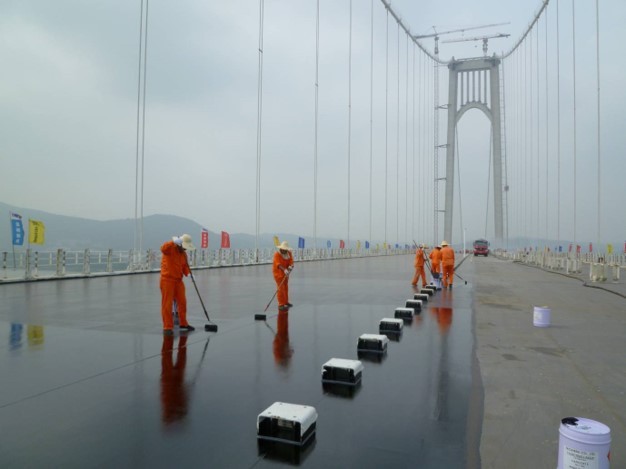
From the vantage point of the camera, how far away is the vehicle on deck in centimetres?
6549

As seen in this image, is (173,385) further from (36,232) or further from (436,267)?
(36,232)

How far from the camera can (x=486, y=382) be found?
3.94 metres

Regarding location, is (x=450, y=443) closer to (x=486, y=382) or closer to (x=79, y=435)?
(x=486, y=382)

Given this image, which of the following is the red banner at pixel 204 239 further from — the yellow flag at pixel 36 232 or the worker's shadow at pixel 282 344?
the worker's shadow at pixel 282 344

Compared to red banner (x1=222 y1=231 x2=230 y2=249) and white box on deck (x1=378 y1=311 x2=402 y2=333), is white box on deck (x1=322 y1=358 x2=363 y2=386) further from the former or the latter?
red banner (x1=222 y1=231 x2=230 y2=249)

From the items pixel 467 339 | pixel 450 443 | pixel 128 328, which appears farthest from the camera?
pixel 128 328

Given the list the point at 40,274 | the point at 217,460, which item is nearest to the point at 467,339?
the point at 217,460

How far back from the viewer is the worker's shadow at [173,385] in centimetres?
314

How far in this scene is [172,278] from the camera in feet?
20.1

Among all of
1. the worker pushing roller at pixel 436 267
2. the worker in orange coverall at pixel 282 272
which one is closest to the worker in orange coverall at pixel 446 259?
the worker pushing roller at pixel 436 267

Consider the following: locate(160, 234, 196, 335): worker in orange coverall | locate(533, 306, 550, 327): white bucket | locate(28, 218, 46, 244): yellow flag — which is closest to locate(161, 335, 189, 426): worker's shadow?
locate(160, 234, 196, 335): worker in orange coverall

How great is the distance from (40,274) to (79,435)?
14.4m

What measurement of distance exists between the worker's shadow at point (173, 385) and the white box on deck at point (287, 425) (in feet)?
2.20

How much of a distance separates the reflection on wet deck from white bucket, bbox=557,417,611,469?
23.2 inches
